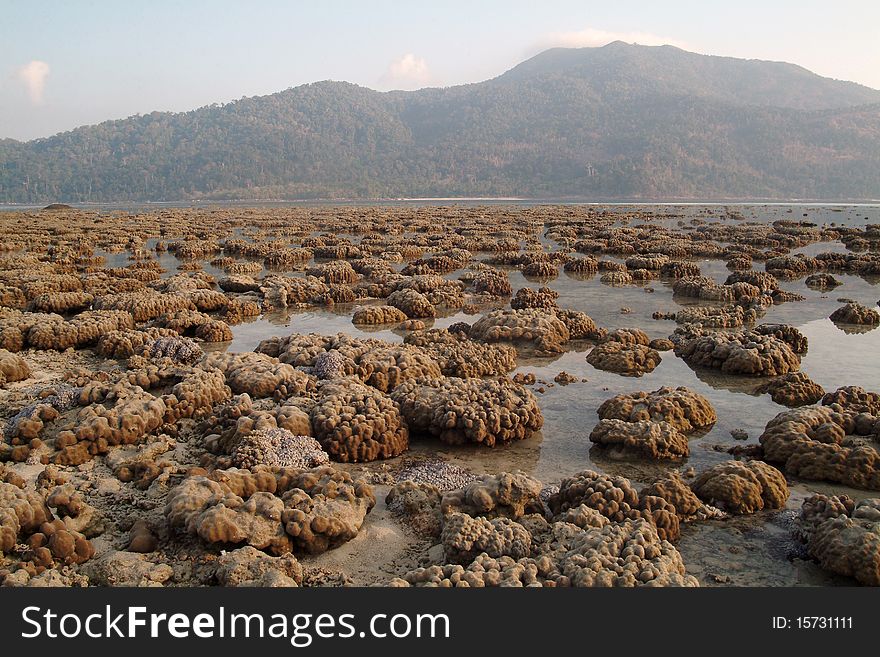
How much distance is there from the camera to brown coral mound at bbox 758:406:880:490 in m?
5.14

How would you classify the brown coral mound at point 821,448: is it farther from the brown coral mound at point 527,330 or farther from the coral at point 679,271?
the coral at point 679,271

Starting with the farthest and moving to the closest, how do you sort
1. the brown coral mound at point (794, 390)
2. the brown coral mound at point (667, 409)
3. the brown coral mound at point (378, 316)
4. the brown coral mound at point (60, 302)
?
the brown coral mound at point (60, 302), the brown coral mound at point (378, 316), the brown coral mound at point (794, 390), the brown coral mound at point (667, 409)

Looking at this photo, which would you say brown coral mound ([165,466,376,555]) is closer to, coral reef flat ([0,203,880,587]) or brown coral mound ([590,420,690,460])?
coral reef flat ([0,203,880,587])

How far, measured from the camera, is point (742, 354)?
27.2 ft

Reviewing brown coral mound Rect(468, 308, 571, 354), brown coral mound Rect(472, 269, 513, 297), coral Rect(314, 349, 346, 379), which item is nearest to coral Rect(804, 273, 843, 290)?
brown coral mound Rect(472, 269, 513, 297)

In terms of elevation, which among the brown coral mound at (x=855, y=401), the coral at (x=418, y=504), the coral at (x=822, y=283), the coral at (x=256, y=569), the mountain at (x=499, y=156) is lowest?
the coral at (x=418, y=504)

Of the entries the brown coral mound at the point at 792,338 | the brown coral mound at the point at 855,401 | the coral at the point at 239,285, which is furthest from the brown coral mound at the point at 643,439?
the coral at the point at 239,285

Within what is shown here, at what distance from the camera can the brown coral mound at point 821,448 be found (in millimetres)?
5137

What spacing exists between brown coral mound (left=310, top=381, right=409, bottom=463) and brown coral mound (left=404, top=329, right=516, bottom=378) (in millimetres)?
2047

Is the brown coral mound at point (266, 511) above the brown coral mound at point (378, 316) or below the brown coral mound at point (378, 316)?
below

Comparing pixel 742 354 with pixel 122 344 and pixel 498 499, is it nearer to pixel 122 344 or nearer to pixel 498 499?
pixel 498 499

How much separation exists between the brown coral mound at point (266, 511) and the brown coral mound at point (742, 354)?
581 centimetres

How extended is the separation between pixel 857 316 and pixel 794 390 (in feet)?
18.6

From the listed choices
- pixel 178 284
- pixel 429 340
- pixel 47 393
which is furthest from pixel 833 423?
pixel 178 284
